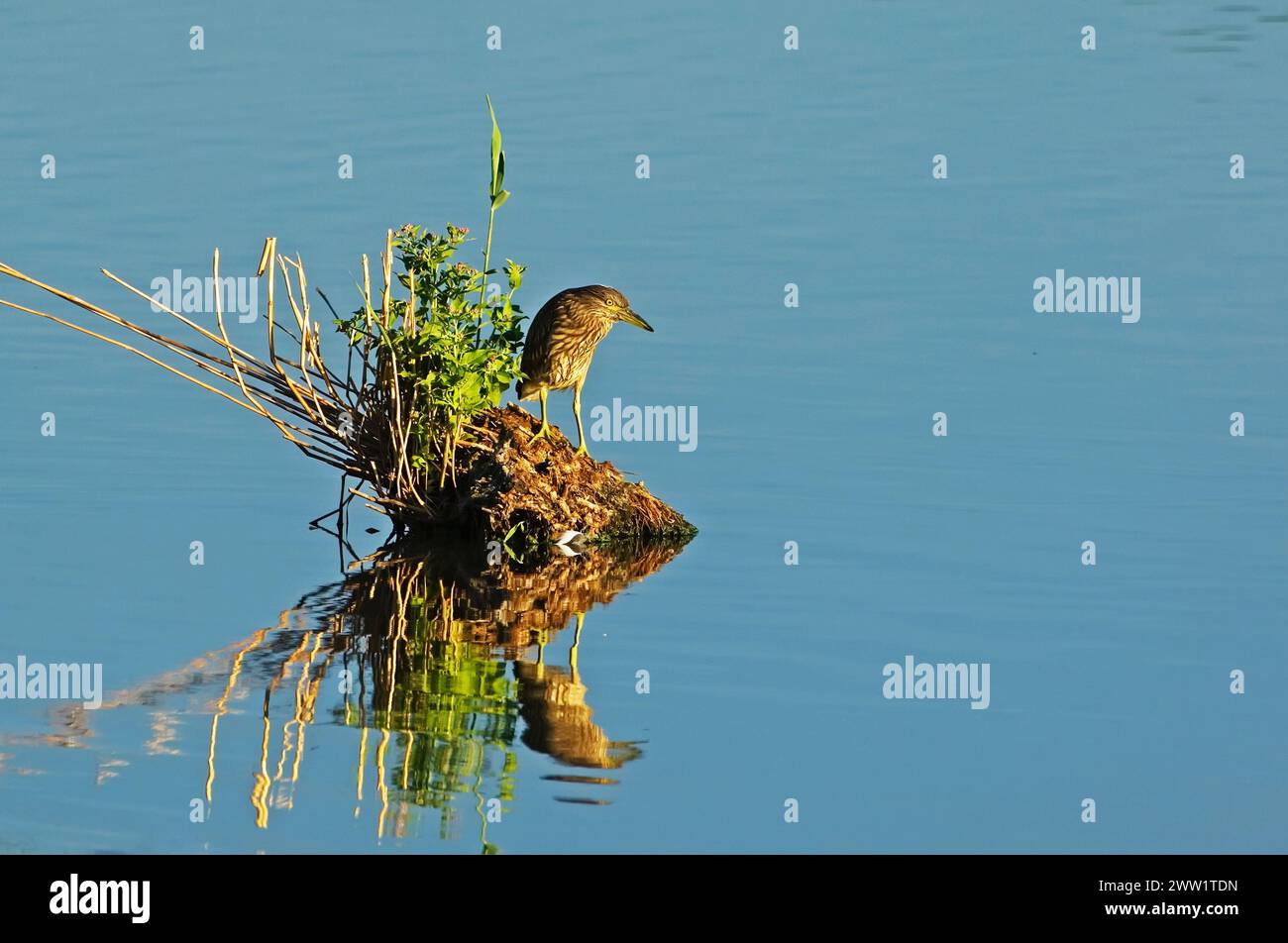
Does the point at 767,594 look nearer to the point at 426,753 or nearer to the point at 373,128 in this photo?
the point at 426,753

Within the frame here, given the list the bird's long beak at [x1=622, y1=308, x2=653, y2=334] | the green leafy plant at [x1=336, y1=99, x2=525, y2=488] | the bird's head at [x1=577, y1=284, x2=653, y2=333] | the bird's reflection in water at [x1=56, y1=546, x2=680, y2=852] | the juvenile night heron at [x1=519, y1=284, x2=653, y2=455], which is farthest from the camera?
the bird's long beak at [x1=622, y1=308, x2=653, y2=334]

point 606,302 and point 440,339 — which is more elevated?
point 606,302

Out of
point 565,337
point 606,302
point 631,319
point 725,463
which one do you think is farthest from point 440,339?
point 725,463

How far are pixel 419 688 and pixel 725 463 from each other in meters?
4.82

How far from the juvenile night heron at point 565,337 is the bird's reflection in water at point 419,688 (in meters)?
1.25

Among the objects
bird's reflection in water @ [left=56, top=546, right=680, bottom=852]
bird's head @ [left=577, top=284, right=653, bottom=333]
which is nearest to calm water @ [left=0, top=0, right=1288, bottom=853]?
bird's reflection in water @ [left=56, top=546, right=680, bottom=852]

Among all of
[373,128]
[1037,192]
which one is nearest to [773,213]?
[1037,192]

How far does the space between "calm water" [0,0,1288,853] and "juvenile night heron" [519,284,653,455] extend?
1315 mm

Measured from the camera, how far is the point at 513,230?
1923cm

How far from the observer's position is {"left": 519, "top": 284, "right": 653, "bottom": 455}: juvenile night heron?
13.3 m

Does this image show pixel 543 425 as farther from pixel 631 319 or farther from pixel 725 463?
pixel 725 463

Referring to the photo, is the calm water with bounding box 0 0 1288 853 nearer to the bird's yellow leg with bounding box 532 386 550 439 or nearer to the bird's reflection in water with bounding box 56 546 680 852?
the bird's reflection in water with bounding box 56 546 680 852

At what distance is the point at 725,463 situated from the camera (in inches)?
578
